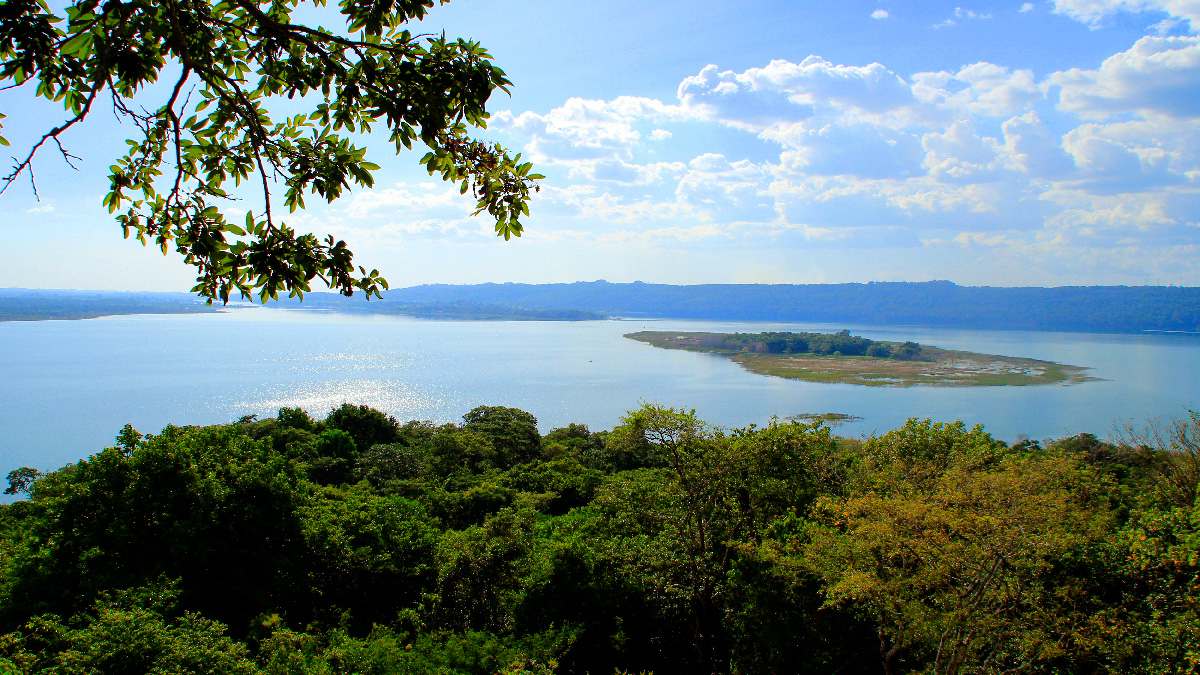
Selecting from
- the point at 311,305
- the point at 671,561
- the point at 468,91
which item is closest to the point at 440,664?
the point at 671,561

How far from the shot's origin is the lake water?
116 feet

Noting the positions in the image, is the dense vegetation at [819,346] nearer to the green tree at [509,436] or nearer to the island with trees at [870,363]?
the island with trees at [870,363]

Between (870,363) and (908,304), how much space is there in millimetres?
118100

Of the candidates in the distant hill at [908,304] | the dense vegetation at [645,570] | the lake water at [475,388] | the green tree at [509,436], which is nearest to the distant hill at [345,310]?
the distant hill at [908,304]

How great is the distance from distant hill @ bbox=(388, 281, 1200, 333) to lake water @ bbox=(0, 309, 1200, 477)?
42161 millimetres

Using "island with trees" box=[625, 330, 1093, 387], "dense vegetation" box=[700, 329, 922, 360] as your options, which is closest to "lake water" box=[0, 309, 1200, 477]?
"island with trees" box=[625, 330, 1093, 387]

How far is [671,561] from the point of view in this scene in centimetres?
835

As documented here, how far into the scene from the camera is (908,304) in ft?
535

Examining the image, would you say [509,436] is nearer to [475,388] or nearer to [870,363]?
[475,388]

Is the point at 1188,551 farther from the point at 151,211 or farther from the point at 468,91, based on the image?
the point at 151,211

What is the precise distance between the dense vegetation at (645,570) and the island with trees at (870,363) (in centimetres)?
4264

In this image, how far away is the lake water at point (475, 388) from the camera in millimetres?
35281

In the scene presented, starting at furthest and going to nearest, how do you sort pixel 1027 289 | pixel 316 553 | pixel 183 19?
pixel 1027 289 → pixel 316 553 → pixel 183 19

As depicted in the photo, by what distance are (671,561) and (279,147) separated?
24.9 feet
